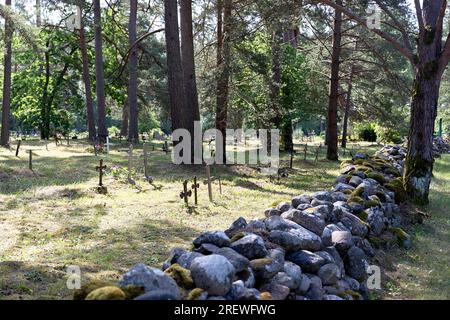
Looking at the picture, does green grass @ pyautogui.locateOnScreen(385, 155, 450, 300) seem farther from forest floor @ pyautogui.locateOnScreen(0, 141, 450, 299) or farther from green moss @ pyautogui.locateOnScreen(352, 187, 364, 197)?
green moss @ pyautogui.locateOnScreen(352, 187, 364, 197)

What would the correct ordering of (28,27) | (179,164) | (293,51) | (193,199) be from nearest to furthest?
(193,199), (28,27), (179,164), (293,51)

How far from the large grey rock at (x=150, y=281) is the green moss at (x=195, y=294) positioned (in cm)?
10

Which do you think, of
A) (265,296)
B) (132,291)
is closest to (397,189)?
(265,296)

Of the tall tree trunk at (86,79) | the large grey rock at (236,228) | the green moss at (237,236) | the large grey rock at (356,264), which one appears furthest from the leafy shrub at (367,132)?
the green moss at (237,236)

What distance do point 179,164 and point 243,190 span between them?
368 cm

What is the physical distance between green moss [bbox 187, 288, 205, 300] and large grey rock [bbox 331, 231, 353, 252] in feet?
8.38

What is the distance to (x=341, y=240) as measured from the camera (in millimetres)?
5570

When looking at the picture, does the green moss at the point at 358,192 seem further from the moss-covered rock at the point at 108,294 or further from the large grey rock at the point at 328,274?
the moss-covered rock at the point at 108,294

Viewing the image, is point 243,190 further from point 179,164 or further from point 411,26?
point 411,26

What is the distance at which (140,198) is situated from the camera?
10.4 metres

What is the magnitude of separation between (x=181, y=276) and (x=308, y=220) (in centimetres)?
224

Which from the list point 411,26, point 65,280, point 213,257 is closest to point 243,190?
point 65,280

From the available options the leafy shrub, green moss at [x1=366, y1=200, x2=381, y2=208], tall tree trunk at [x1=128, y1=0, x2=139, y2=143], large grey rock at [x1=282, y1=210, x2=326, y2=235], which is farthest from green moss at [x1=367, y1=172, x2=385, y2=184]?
the leafy shrub

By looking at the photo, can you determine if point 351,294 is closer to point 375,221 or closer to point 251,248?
point 251,248
